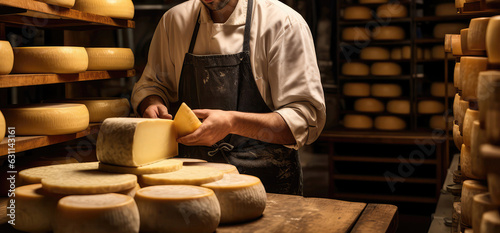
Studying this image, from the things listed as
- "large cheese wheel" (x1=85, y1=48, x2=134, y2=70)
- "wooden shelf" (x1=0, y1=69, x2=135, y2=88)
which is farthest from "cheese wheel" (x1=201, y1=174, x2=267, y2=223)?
"large cheese wheel" (x1=85, y1=48, x2=134, y2=70)

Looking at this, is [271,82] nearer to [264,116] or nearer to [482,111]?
[264,116]

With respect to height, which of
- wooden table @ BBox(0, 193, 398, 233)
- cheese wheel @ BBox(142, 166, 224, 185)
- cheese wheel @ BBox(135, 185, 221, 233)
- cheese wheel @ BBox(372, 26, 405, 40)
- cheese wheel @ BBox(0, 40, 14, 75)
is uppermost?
cheese wheel @ BBox(372, 26, 405, 40)

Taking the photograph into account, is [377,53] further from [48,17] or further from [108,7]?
[48,17]

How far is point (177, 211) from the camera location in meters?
1.25

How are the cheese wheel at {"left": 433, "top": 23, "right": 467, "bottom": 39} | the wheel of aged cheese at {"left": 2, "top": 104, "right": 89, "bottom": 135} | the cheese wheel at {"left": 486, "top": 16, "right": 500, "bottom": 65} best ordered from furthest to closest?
the cheese wheel at {"left": 433, "top": 23, "right": 467, "bottom": 39} → the wheel of aged cheese at {"left": 2, "top": 104, "right": 89, "bottom": 135} → the cheese wheel at {"left": 486, "top": 16, "right": 500, "bottom": 65}

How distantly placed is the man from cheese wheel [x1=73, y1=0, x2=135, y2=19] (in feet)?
0.98

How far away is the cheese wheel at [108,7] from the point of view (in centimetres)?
232

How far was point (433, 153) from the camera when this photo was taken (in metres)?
4.39

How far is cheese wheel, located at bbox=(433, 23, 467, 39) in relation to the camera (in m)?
4.55

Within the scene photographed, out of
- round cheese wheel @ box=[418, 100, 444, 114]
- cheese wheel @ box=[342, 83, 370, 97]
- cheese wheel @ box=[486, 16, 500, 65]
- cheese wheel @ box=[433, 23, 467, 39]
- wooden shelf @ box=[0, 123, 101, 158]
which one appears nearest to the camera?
cheese wheel @ box=[486, 16, 500, 65]

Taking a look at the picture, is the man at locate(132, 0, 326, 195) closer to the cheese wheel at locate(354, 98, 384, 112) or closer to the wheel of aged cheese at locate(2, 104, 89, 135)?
the wheel of aged cheese at locate(2, 104, 89, 135)

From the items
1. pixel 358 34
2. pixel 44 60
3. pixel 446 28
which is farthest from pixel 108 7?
pixel 446 28

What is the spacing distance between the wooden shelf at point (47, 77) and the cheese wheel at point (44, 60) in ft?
0.11

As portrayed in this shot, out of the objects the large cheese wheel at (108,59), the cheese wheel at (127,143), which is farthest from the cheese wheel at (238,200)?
the large cheese wheel at (108,59)
